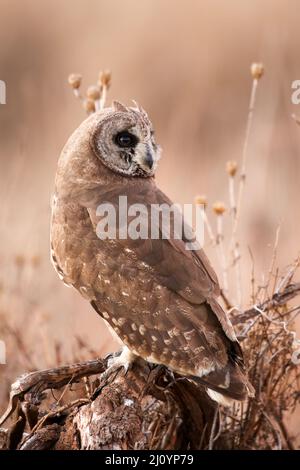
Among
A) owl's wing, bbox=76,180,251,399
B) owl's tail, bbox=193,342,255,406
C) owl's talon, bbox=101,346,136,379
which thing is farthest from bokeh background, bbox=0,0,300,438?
owl's tail, bbox=193,342,255,406

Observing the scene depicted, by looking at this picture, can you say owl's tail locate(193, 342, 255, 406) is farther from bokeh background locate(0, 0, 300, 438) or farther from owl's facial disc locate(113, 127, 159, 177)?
bokeh background locate(0, 0, 300, 438)

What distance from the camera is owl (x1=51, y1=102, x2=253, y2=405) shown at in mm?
3227

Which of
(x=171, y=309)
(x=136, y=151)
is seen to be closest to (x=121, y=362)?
(x=171, y=309)

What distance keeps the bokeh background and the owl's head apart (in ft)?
7.36

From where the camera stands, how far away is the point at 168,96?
9281 mm

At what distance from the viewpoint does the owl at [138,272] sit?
10.6 feet

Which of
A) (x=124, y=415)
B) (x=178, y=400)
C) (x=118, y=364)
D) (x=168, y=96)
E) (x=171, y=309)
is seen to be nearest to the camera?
(x=124, y=415)

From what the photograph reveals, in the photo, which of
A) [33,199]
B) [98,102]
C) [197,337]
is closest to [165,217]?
[197,337]

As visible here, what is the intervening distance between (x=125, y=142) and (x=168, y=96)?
5.77 metres

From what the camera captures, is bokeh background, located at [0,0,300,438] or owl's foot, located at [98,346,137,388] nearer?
owl's foot, located at [98,346,137,388]

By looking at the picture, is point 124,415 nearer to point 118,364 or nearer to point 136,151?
point 118,364

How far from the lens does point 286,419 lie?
164 inches

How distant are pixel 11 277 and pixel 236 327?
1.90 metres
